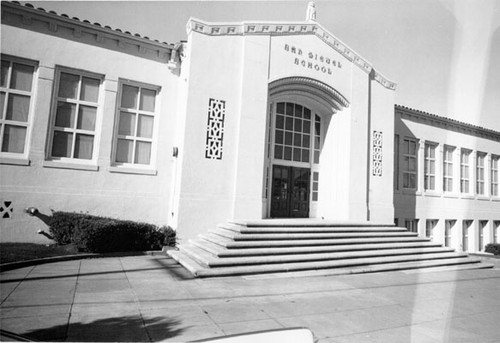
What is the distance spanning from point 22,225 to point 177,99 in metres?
Answer: 6.42

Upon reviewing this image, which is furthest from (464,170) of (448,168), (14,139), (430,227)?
(14,139)

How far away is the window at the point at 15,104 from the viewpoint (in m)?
9.61

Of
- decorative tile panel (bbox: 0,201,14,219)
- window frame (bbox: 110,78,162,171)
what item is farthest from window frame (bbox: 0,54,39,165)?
Answer: window frame (bbox: 110,78,162,171)

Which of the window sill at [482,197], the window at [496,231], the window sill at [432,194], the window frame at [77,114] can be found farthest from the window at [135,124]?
the window at [496,231]

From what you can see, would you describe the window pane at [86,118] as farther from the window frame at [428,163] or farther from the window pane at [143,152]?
the window frame at [428,163]

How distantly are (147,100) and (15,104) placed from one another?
3.97 m

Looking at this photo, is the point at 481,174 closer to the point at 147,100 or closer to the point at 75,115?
the point at 147,100

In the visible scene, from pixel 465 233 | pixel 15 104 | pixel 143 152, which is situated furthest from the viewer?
pixel 465 233

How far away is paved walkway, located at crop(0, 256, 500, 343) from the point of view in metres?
4.30

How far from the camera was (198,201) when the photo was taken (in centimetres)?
1067

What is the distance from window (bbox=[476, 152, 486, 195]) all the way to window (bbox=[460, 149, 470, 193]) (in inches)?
44.9

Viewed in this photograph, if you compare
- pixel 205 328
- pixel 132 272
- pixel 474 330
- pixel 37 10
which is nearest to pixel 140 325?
pixel 205 328

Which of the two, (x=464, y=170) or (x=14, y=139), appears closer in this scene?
(x=14, y=139)

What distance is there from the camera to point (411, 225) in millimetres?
17281
